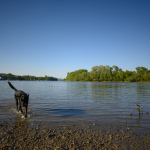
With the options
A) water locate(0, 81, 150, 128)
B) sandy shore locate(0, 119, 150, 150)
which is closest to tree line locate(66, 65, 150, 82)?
water locate(0, 81, 150, 128)

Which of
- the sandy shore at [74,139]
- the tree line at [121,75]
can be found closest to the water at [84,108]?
the sandy shore at [74,139]

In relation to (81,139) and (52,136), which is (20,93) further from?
(81,139)

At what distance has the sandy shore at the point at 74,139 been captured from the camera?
4961 millimetres

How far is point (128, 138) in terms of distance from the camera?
5.82 m

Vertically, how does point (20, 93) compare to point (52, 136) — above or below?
above

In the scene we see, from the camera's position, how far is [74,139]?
5590 mm

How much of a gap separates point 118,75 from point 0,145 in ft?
520

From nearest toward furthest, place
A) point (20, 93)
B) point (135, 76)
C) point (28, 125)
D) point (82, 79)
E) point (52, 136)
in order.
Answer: point (52, 136) → point (28, 125) → point (20, 93) → point (135, 76) → point (82, 79)

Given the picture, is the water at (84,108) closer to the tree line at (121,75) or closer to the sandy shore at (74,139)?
the sandy shore at (74,139)

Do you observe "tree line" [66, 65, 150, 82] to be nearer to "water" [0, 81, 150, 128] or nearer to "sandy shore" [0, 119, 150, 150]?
"water" [0, 81, 150, 128]

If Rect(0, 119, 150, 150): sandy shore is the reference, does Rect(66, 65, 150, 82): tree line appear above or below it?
above

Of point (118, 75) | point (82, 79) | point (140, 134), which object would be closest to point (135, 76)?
point (118, 75)

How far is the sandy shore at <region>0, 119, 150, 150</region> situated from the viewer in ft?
16.3

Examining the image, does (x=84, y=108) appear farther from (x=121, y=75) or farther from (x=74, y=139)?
(x=121, y=75)
